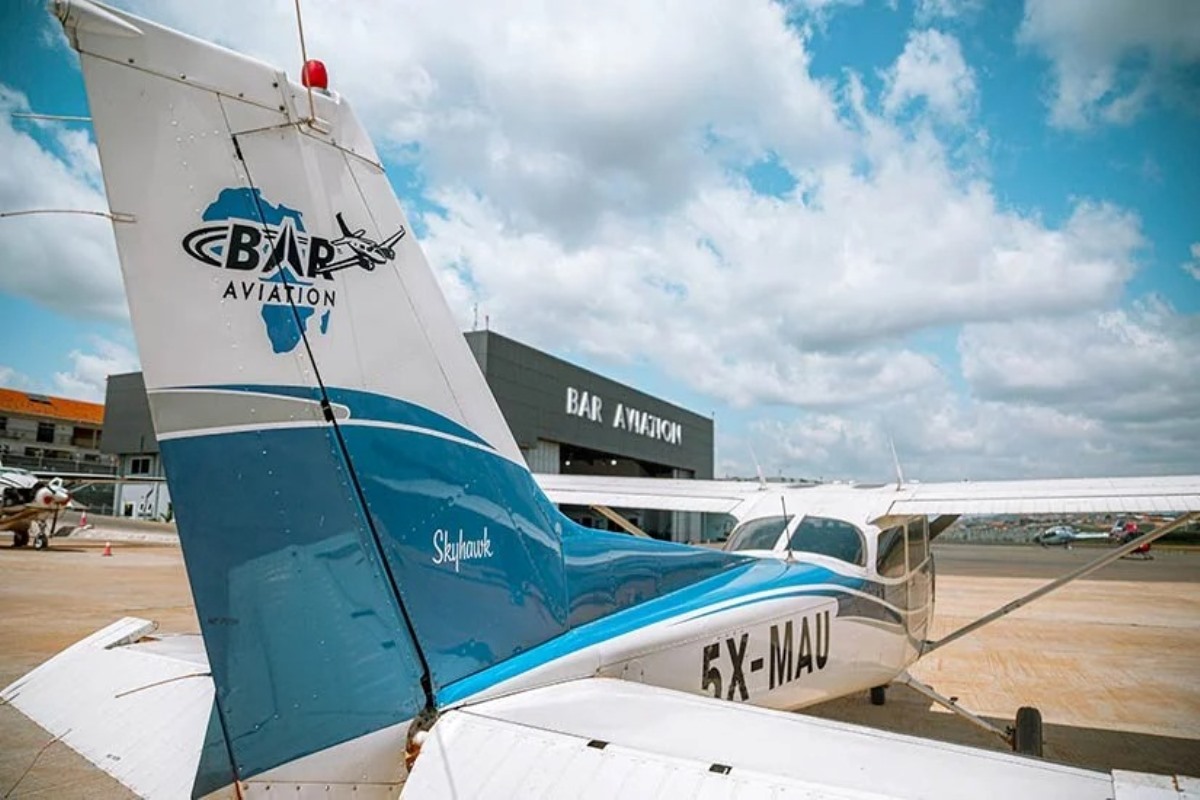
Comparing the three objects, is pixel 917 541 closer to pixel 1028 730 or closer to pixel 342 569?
pixel 1028 730

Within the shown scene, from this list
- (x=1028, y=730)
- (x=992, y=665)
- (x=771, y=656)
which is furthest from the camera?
(x=992, y=665)

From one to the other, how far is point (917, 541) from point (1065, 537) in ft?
200

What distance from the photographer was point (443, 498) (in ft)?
8.64

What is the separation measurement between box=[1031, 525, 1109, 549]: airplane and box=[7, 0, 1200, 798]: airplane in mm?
63810

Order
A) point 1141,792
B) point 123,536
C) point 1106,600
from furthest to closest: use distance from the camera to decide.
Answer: point 123,536 → point 1106,600 → point 1141,792

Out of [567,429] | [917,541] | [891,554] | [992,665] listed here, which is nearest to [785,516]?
[891,554]

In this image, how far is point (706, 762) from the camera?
6.40ft

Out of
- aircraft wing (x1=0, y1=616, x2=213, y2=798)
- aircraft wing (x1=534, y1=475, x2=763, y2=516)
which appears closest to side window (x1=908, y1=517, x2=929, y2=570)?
aircraft wing (x1=534, y1=475, x2=763, y2=516)

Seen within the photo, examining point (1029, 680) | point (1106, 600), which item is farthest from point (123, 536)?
point (1106, 600)

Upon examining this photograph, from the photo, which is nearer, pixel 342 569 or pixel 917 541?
pixel 342 569

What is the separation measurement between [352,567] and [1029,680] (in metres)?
9.98

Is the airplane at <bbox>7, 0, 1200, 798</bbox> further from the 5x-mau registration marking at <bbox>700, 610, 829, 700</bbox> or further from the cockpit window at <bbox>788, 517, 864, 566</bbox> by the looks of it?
the cockpit window at <bbox>788, 517, 864, 566</bbox>

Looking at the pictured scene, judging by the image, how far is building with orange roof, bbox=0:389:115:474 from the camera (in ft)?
140

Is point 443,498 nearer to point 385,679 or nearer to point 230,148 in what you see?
point 385,679
